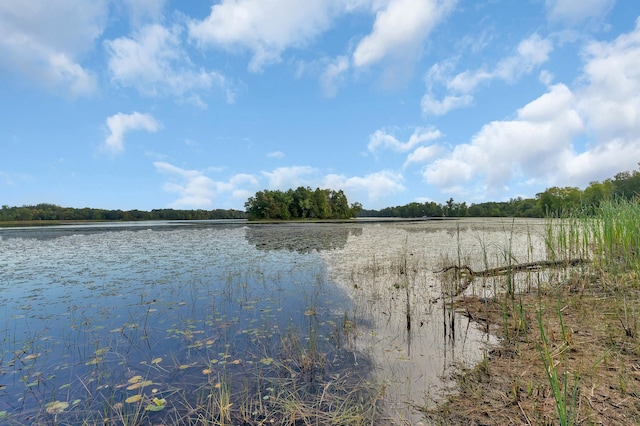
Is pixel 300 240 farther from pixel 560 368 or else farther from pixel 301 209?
pixel 301 209

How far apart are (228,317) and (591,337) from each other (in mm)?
6553

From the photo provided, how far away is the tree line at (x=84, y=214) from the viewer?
271 ft

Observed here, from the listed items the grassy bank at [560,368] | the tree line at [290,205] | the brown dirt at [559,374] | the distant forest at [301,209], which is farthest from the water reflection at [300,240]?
the tree line at [290,205]

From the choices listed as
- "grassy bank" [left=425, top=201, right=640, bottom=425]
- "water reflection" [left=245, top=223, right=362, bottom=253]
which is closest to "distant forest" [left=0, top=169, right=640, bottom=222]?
"water reflection" [left=245, top=223, right=362, bottom=253]

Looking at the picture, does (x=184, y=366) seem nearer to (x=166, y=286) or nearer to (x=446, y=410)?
(x=446, y=410)

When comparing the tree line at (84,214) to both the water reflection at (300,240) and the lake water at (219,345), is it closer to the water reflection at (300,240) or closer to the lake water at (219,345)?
the water reflection at (300,240)

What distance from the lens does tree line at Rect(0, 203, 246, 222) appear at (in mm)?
82562

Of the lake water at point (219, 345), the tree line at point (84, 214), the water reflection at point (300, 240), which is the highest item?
the tree line at point (84, 214)

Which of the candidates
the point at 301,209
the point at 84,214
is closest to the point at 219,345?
the point at 301,209

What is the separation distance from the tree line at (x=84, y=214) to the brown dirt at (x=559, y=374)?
115159 mm

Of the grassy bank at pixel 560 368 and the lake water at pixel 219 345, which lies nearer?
the grassy bank at pixel 560 368

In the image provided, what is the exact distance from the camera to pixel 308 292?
8336mm

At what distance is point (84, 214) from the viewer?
92.5 meters

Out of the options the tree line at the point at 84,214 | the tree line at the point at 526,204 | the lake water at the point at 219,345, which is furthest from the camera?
the tree line at the point at 84,214
